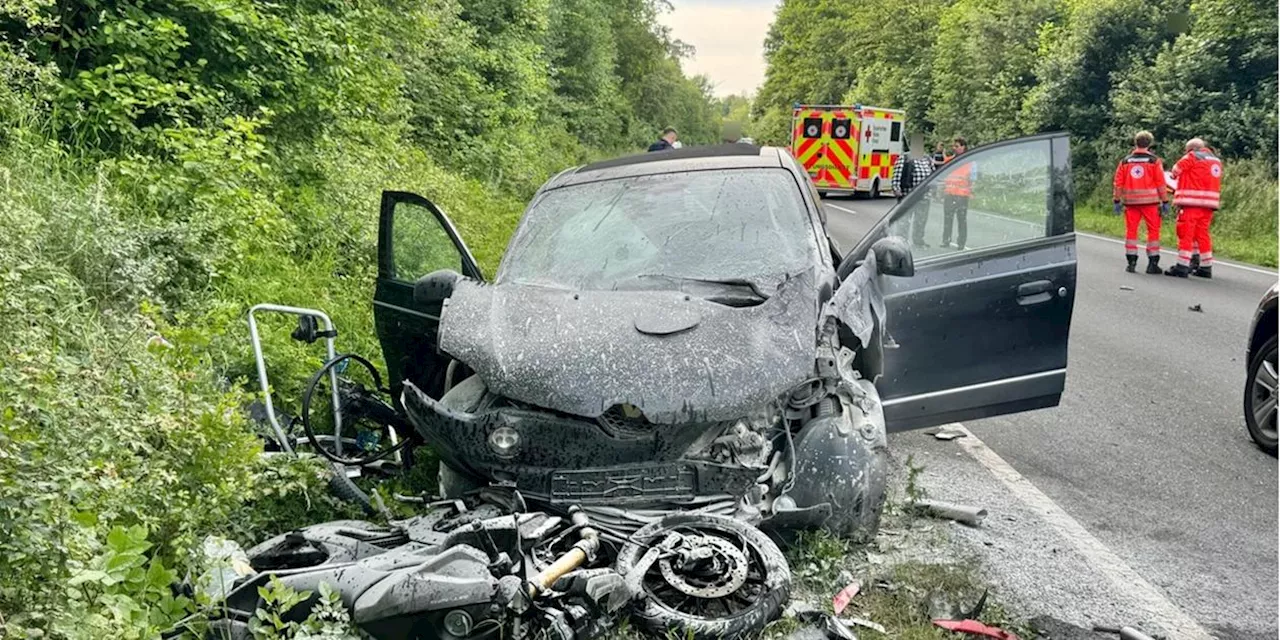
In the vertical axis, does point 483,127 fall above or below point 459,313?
above

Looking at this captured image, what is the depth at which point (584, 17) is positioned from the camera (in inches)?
1270

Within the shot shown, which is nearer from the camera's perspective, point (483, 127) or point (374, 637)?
point (374, 637)

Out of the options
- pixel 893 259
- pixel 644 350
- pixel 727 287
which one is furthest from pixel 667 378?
pixel 893 259

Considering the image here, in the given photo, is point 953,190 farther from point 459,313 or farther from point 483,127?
point 483,127

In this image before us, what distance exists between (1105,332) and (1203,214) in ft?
16.1

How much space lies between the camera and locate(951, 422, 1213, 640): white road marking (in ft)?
12.3

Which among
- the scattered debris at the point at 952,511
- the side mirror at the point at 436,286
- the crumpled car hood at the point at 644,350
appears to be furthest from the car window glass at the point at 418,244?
the scattered debris at the point at 952,511

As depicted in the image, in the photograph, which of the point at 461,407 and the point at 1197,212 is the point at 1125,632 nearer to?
the point at 461,407

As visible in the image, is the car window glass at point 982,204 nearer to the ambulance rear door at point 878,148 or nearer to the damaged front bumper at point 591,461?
the damaged front bumper at point 591,461

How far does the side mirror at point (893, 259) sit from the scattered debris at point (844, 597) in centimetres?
146

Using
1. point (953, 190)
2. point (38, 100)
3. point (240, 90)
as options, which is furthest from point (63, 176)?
point (953, 190)

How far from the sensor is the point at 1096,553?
4.41 m

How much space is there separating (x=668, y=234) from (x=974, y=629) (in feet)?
7.25

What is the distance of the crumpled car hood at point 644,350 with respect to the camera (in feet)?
11.7
